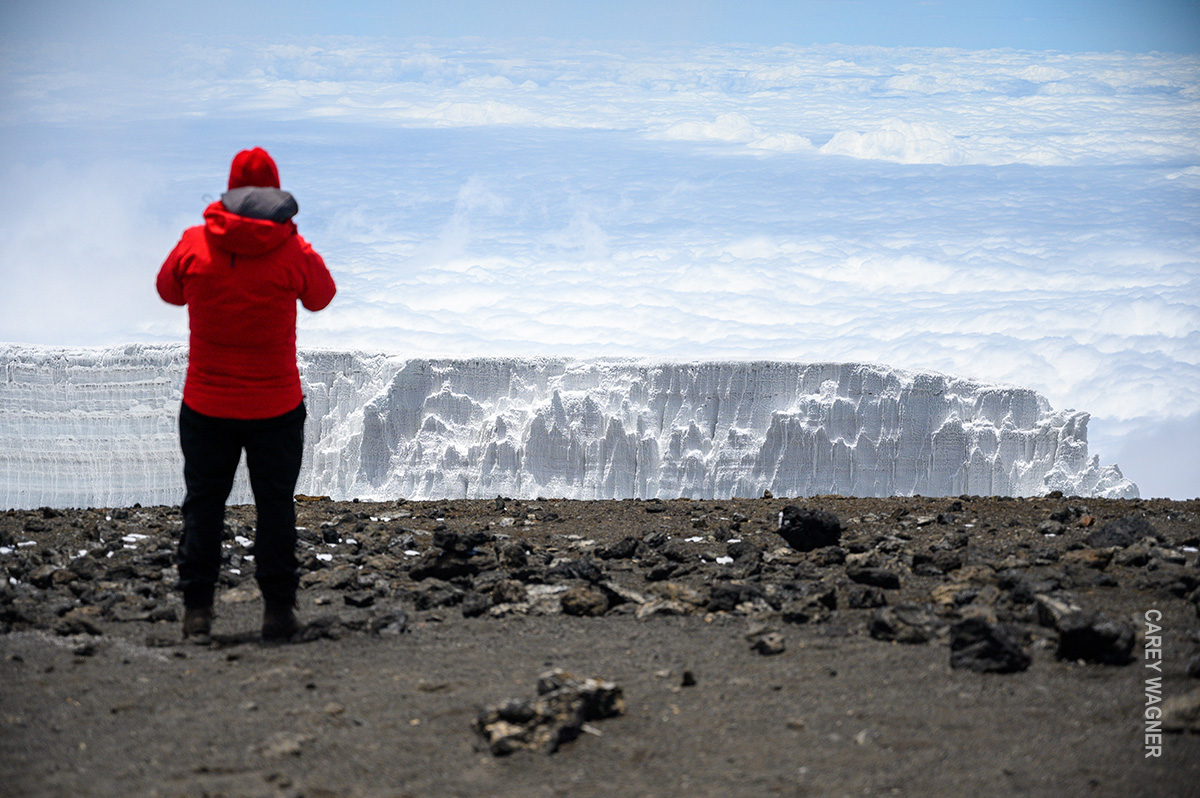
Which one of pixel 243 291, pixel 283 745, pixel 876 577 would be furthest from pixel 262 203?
pixel 876 577

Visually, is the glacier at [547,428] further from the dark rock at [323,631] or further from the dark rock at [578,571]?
the dark rock at [323,631]

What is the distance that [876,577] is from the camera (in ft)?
18.2

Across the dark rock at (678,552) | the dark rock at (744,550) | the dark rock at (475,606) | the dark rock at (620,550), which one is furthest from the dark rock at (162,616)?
the dark rock at (744,550)

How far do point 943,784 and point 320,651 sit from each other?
2908 millimetres

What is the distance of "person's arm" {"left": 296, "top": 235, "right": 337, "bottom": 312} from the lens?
15.4ft

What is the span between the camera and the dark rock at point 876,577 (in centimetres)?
554

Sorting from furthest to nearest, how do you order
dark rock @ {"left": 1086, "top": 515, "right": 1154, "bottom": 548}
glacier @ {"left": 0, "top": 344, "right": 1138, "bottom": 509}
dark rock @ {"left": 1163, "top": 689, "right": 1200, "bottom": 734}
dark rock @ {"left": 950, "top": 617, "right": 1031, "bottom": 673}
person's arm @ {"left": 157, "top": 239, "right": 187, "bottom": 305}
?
glacier @ {"left": 0, "top": 344, "right": 1138, "bottom": 509}, dark rock @ {"left": 1086, "top": 515, "right": 1154, "bottom": 548}, person's arm @ {"left": 157, "top": 239, "right": 187, "bottom": 305}, dark rock @ {"left": 950, "top": 617, "right": 1031, "bottom": 673}, dark rock @ {"left": 1163, "top": 689, "right": 1200, "bottom": 734}

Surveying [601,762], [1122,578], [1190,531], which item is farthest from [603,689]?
[1190,531]

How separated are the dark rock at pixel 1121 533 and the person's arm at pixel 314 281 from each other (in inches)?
206

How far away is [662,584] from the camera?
5.82m

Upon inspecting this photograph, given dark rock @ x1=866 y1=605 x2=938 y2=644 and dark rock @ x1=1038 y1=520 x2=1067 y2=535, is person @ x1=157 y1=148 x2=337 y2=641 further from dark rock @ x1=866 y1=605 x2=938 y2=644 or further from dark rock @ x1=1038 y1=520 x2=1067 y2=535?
dark rock @ x1=1038 y1=520 x2=1067 y2=535

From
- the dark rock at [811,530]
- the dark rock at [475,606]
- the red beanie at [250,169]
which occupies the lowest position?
the dark rock at [475,606]

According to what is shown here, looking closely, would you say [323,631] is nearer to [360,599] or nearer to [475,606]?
[360,599]

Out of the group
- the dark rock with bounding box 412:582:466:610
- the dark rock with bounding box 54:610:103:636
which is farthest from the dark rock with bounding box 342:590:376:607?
the dark rock with bounding box 54:610:103:636
